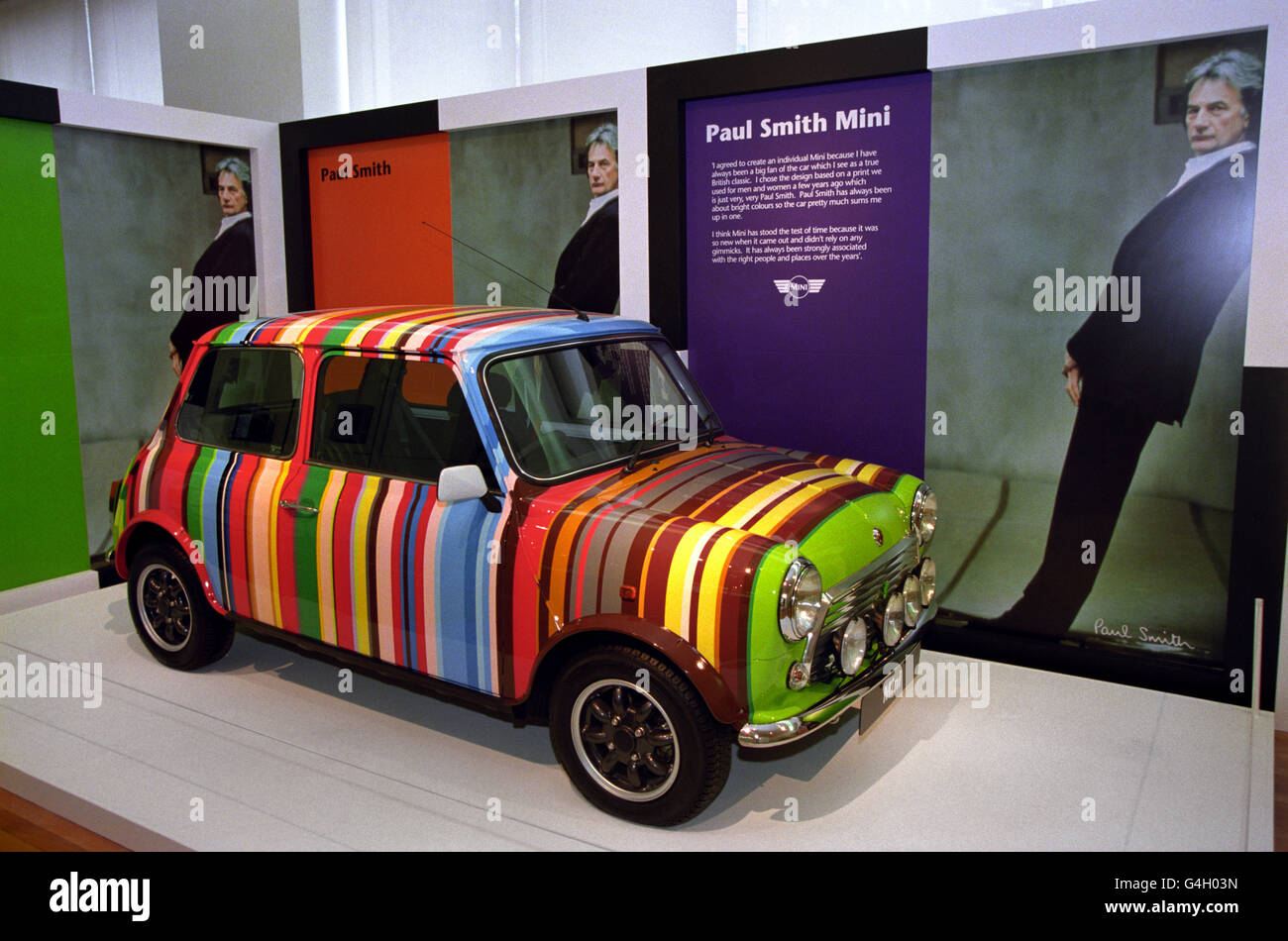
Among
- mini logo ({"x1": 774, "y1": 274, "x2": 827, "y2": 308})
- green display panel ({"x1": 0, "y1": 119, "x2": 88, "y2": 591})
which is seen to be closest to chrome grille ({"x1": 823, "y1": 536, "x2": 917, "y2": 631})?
mini logo ({"x1": 774, "y1": 274, "x2": 827, "y2": 308})

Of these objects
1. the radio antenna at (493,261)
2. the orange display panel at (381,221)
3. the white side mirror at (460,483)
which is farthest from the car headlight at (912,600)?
the orange display panel at (381,221)

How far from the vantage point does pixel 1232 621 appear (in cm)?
420

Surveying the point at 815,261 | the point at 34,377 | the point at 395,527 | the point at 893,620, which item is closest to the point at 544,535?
the point at 395,527

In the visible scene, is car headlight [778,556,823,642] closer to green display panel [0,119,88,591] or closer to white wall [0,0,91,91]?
green display panel [0,119,88,591]

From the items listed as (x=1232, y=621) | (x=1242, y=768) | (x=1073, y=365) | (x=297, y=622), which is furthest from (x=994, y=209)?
(x=297, y=622)

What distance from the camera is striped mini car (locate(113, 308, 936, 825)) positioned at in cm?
306

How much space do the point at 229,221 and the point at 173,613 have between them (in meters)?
3.10

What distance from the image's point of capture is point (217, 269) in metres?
6.58

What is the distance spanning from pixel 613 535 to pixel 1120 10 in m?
3.00

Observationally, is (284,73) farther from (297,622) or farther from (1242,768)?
(1242,768)

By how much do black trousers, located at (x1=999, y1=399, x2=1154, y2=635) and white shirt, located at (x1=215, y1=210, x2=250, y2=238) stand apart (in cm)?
520

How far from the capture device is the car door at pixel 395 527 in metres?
3.45

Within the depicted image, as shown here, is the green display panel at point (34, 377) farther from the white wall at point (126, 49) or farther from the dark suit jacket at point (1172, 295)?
the dark suit jacket at point (1172, 295)
